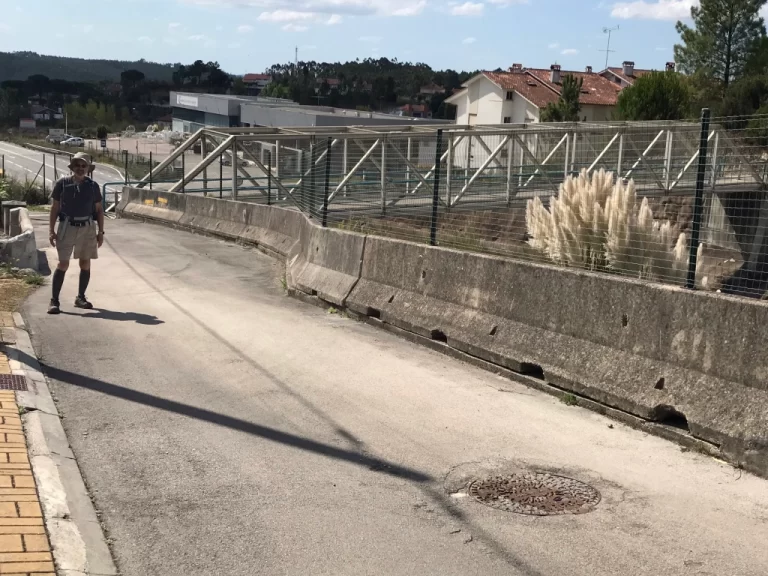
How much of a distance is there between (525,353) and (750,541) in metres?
3.44

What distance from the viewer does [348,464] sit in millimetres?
6164

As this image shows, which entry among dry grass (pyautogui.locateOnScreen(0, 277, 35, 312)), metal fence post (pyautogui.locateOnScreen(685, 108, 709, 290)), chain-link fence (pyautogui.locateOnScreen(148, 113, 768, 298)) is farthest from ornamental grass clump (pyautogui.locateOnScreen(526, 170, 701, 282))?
dry grass (pyautogui.locateOnScreen(0, 277, 35, 312))

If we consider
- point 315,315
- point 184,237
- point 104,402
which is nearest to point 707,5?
point 184,237

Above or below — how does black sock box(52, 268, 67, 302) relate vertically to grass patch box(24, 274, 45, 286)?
above

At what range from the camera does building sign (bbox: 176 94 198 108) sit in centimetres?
12461

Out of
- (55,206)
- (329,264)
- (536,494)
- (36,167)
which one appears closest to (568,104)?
(329,264)

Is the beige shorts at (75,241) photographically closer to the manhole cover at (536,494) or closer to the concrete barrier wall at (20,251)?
the concrete barrier wall at (20,251)

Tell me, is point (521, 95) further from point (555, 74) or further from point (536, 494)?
point (536, 494)

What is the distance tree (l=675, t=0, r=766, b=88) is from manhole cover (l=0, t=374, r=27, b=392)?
70696 mm

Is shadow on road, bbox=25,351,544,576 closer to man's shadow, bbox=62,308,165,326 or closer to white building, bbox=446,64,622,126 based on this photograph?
man's shadow, bbox=62,308,165,326

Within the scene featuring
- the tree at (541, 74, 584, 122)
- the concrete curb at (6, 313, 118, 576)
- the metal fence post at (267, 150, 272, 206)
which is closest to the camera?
the concrete curb at (6, 313, 118, 576)

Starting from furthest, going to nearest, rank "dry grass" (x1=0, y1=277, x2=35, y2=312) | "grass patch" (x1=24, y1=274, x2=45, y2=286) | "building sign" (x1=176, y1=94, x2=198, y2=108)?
1. "building sign" (x1=176, y1=94, x2=198, y2=108)
2. "grass patch" (x1=24, y1=274, x2=45, y2=286)
3. "dry grass" (x1=0, y1=277, x2=35, y2=312)

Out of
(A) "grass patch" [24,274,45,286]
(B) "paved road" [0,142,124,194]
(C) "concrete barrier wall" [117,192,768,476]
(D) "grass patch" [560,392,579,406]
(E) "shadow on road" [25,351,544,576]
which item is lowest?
(B) "paved road" [0,142,124,194]

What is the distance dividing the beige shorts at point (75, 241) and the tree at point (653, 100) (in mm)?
51110
